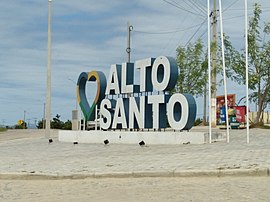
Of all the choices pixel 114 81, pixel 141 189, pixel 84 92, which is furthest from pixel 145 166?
pixel 84 92

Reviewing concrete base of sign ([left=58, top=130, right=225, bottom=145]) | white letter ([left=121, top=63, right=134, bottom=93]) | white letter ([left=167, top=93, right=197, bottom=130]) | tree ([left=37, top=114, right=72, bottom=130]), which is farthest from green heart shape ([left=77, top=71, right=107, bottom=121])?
tree ([left=37, top=114, right=72, bottom=130])

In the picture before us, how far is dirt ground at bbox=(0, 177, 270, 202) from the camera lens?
846 centimetres

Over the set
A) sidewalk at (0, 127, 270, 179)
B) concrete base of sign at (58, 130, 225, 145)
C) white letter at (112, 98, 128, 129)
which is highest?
white letter at (112, 98, 128, 129)

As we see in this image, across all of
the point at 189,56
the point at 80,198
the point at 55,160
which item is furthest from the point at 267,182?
the point at 189,56

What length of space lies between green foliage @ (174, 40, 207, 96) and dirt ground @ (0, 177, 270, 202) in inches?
1148

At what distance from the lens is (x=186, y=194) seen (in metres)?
8.66

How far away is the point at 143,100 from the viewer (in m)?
21.3

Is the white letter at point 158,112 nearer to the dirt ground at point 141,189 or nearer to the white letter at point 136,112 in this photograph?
the white letter at point 136,112

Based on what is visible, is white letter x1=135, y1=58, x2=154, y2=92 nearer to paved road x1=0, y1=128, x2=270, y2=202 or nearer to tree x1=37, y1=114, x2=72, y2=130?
paved road x1=0, y1=128, x2=270, y2=202

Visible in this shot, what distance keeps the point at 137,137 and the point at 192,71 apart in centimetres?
2031

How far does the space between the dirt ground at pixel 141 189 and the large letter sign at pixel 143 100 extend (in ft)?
29.7

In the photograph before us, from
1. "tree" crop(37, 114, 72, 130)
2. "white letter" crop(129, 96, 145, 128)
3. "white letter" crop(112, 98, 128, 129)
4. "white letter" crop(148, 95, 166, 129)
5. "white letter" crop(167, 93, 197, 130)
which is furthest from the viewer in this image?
"tree" crop(37, 114, 72, 130)

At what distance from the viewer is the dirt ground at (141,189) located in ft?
27.8

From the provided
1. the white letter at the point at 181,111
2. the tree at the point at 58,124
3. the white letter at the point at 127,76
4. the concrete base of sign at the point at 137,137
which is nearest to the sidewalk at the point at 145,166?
the concrete base of sign at the point at 137,137
